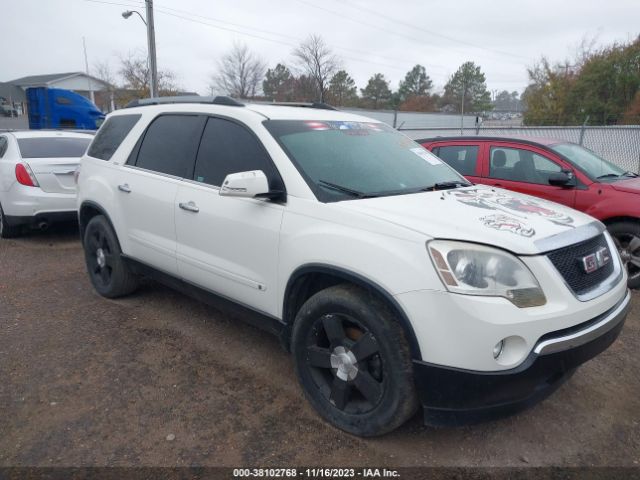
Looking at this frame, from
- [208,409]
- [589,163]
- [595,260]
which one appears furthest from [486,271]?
[589,163]

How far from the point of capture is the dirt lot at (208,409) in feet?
8.64

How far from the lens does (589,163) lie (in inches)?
231

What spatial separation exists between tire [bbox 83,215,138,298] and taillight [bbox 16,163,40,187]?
7.72ft

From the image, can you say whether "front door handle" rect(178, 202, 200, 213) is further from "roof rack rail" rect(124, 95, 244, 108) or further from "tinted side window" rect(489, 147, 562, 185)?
"tinted side window" rect(489, 147, 562, 185)

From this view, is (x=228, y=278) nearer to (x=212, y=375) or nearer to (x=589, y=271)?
(x=212, y=375)

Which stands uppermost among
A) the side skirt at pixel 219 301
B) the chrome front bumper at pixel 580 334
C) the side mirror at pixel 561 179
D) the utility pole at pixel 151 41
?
the utility pole at pixel 151 41

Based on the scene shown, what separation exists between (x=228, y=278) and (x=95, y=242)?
2183mm


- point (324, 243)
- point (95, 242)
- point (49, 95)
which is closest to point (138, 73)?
point (49, 95)

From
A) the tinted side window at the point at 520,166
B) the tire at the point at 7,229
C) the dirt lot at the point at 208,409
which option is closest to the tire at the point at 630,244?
the tinted side window at the point at 520,166

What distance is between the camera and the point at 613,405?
3.14 meters

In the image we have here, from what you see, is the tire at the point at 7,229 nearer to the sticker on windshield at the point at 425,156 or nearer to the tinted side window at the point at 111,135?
the tinted side window at the point at 111,135

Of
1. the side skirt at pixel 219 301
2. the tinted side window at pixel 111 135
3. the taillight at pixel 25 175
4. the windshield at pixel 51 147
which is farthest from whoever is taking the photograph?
the windshield at pixel 51 147

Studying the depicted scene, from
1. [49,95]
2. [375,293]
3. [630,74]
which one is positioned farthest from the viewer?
[630,74]

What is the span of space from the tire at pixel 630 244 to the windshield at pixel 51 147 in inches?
274
